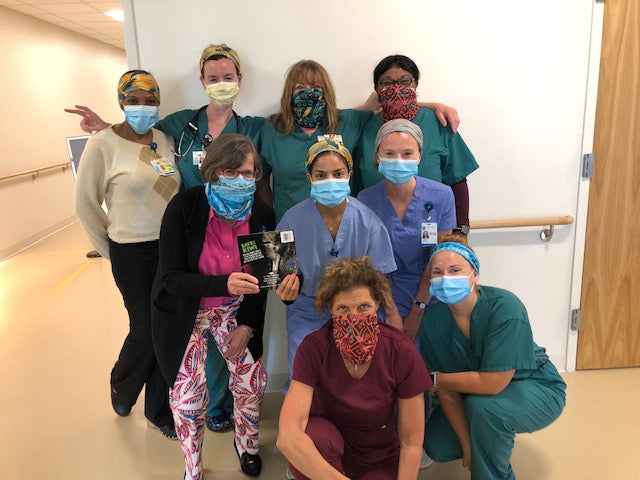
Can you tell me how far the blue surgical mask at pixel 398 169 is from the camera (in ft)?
6.15

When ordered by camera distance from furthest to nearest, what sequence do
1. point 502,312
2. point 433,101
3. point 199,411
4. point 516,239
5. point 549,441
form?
point 516,239
point 433,101
point 549,441
point 199,411
point 502,312

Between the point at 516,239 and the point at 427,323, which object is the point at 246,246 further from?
the point at 516,239

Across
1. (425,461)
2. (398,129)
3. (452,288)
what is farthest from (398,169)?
(425,461)

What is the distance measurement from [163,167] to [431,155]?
1170mm

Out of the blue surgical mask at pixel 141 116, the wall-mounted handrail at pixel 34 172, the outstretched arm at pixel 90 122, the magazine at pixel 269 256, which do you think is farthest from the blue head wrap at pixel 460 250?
the wall-mounted handrail at pixel 34 172

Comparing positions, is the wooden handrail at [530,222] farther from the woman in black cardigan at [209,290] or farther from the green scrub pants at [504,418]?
the woman in black cardigan at [209,290]

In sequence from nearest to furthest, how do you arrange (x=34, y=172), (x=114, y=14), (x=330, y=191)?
(x=330, y=191)
(x=34, y=172)
(x=114, y=14)

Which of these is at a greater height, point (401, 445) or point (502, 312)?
point (502, 312)

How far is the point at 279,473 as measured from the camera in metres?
2.04

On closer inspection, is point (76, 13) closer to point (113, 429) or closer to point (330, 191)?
point (113, 429)

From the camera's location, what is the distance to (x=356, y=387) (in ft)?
5.25

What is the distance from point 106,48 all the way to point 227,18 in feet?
27.2

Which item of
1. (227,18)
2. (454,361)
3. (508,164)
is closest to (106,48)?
(227,18)

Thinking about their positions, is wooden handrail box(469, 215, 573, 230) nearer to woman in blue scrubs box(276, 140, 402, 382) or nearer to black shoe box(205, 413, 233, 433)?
woman in blue scrubs box(276, 140, 402, 382)
